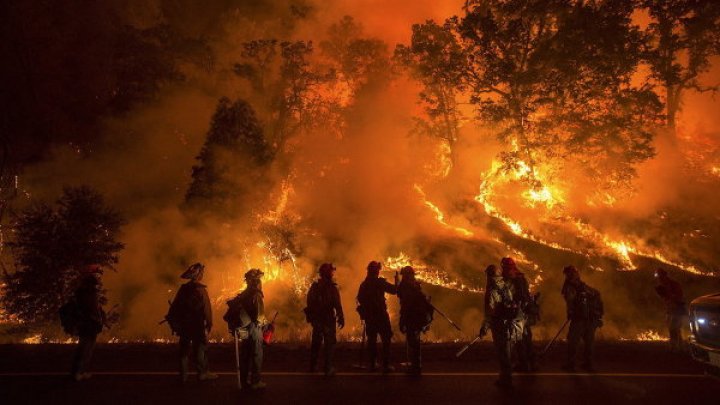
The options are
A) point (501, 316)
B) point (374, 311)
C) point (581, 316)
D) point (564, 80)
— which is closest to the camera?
point (501, 316)

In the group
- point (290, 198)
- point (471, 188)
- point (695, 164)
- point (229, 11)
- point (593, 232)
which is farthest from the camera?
point (229, 11)

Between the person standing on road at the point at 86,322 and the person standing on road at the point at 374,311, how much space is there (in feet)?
14.6

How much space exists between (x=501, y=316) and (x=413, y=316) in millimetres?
1475

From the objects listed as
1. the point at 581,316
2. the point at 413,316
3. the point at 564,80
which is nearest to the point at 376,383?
the point at 413,316

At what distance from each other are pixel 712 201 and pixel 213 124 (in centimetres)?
2110

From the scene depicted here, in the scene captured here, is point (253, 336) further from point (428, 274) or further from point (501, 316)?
point (428, 274)

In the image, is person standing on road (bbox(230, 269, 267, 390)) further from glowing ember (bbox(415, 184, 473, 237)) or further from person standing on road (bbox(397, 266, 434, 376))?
glowing ember (bbox(415, 184, 473, 237))

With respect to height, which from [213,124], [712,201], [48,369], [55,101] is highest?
[55,101]

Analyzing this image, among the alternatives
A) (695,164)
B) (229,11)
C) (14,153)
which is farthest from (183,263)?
(695,164)

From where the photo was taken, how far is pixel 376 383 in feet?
25.2

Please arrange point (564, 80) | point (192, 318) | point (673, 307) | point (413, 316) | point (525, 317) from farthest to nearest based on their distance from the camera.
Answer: point (564, 80) → point (673, 307) → point (525, 317) → point (413, 316) → point (192, 318)

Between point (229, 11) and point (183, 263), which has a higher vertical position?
point (229, 11)

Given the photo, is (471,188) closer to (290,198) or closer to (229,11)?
→ (290,198)

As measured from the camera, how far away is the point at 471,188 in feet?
74.3
